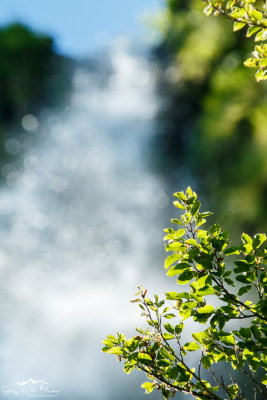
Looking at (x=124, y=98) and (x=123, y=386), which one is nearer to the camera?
(x=123, y=386)

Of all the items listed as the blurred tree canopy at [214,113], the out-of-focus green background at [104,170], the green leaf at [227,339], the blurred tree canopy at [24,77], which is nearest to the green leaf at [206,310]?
the green leaf at [227,339]

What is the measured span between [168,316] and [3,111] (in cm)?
1424

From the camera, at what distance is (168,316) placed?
943 mm

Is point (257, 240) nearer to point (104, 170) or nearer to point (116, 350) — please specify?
point (116, 350)

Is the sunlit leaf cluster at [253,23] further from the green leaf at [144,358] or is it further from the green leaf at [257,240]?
the green leaf at [144,358]

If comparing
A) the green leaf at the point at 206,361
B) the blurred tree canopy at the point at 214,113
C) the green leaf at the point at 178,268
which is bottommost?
the green leaf at the point at 206,361

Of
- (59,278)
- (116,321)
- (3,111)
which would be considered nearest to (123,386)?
(116,321)

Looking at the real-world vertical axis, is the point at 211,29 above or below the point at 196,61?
below

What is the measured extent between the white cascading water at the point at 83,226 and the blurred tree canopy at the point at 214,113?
1.17m

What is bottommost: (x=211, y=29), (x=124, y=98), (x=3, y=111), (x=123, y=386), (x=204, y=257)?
(x=204, y=257)

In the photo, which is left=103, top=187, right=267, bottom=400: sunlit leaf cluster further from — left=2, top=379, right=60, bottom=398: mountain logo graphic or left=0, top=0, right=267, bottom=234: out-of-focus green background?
left=2, top=379, right=60, bottom=398: mountain logo graphic

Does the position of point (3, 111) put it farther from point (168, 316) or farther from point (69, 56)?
point (168, 316)

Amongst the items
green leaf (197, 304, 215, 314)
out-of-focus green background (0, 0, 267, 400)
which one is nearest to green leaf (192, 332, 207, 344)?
green leaf (197, 304, 215, 314)

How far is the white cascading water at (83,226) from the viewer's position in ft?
33.1
